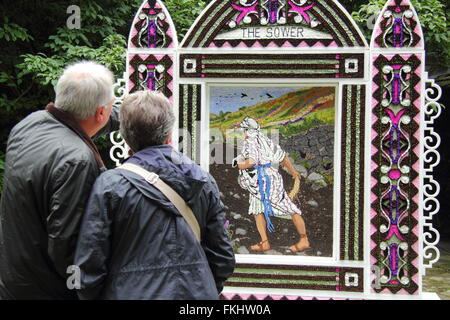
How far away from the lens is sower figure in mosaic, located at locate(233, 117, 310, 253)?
416 centimetres

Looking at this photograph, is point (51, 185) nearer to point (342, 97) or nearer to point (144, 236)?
point (144, 236)

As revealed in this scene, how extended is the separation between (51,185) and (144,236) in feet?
1.30

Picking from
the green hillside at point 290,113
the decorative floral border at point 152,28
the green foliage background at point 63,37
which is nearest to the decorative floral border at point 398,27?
the green hillside at point 290,113

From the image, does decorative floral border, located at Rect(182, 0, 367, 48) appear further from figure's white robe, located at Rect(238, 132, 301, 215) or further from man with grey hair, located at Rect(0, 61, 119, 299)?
man with grey hair, located at Rect(0, 61, 119, 299)

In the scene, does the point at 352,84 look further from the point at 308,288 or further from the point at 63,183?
the point at 63,183

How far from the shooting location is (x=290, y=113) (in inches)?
163

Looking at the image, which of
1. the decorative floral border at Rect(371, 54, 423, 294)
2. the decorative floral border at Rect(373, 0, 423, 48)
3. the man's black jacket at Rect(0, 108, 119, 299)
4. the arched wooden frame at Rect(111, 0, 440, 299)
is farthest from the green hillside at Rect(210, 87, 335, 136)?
the man's black jacket at Rect(0, 108, 119, 299)

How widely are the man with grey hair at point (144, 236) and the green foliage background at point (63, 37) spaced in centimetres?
381

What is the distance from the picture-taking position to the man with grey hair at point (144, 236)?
6.09 feet

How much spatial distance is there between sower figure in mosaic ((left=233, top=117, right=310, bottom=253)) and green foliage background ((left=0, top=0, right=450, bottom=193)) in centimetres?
212

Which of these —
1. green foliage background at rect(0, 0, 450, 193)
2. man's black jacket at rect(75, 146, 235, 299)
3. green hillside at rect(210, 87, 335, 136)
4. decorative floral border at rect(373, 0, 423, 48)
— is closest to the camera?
man's black jacket at rect(75, 146, 235, 299)

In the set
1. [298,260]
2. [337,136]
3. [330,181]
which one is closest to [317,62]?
[337,136]

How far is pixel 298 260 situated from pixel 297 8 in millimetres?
1941

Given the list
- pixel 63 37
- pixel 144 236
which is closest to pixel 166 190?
pixel 144 236
